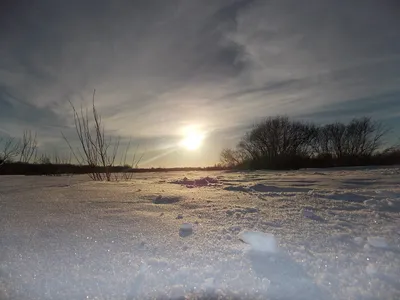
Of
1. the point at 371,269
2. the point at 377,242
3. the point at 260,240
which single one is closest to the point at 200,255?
the point at 260,240

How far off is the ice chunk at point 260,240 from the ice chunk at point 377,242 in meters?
0.33

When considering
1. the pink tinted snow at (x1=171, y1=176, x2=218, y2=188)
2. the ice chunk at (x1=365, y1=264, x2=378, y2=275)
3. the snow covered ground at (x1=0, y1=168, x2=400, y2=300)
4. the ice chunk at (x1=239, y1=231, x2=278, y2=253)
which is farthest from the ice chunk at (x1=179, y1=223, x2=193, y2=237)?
the pink tinted snow at (x1=171, y1=176, x2=218, y2=188)

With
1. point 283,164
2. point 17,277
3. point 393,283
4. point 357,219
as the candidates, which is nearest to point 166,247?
point 17,277

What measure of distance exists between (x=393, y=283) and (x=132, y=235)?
838mm

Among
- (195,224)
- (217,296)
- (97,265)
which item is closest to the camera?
(217,296)

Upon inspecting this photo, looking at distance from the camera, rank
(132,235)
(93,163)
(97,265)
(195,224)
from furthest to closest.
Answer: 1. (93,163)
2. (195,224)
3. (132,235)
4. (97,265)

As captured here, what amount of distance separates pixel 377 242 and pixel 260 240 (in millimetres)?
407

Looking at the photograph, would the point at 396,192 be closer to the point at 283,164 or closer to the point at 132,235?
the point at 132,235

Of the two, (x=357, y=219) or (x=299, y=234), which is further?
(x=357, y=219)

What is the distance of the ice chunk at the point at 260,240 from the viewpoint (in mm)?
826

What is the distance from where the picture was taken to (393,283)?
63 cm

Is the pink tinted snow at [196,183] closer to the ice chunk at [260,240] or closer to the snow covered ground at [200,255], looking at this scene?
the snow covered ground at [200,255]

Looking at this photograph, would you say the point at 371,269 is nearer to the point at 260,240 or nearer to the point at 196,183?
the point at 260,240

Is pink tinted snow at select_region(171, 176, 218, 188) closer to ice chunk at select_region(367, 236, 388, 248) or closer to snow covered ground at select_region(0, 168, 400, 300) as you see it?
snow covered ground at select_region(0, 168, 400, 300)
